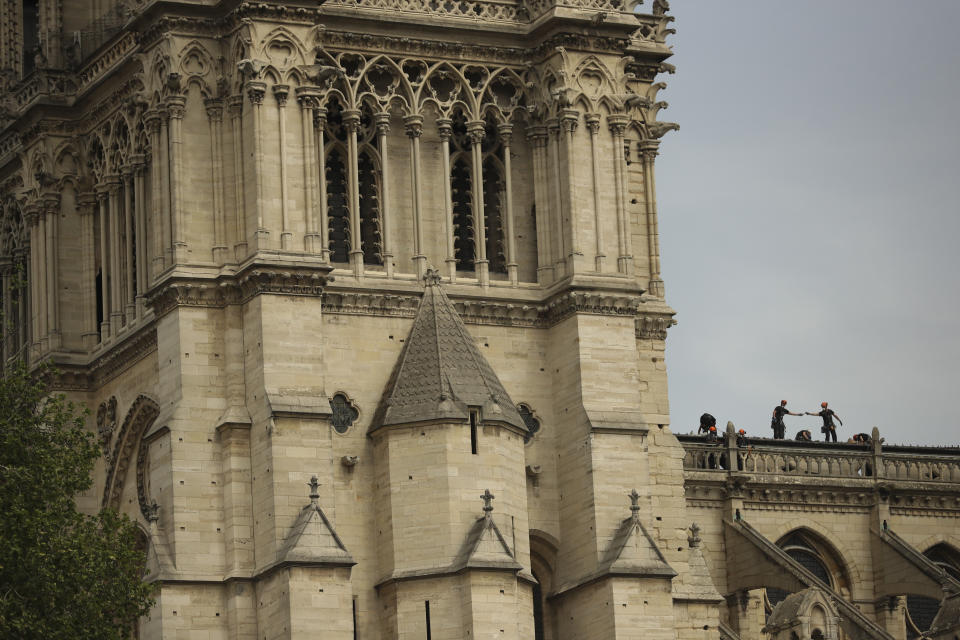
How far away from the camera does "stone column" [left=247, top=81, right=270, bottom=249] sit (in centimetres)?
6806

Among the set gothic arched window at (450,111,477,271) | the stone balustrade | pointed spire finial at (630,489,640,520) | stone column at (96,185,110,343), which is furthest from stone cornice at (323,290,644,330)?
the stone balustrade

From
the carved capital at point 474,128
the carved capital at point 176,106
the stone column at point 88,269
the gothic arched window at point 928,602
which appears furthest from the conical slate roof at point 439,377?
the gothic arched window at point 928,602

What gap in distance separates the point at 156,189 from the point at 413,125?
18.8ft

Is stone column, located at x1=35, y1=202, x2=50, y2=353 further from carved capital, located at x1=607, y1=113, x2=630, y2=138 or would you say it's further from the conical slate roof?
carved capital, located at x1=607, y1=113, x2=630, y2=138

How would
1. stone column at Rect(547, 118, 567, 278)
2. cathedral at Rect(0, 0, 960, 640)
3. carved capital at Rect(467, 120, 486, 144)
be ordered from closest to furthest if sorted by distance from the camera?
cathedral at Rect(0, 0, 960, 640) → stone column at Rect(547, 118, 567, 278) → carved capital at Rect(467, 120, 486, 144)

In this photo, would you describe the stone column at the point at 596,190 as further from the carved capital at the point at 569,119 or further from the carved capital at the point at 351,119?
the carved capital at the point at 351,119

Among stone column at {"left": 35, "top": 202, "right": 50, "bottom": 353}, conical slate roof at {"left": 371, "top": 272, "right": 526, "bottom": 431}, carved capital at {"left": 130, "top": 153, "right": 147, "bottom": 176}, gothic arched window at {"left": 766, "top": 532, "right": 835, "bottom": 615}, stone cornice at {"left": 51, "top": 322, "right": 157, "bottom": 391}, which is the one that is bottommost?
gothic arched window at {"left": 766, "top": 532, "right": 835, "bottom": 615}

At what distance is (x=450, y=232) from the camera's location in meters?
71.6

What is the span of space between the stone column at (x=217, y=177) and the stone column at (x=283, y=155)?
129cm

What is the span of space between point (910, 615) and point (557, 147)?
63.8ft

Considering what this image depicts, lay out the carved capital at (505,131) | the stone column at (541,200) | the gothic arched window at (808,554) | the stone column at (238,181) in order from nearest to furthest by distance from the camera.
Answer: the stone column at (238,181) < the stone column at (541,200) < the carved capital at (505,131) < the gothic arched window at (808,554)

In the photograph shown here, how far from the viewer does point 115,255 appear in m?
72.9

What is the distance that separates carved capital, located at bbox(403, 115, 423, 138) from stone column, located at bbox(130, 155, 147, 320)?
5.50 meters

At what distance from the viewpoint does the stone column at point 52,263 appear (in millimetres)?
73625
